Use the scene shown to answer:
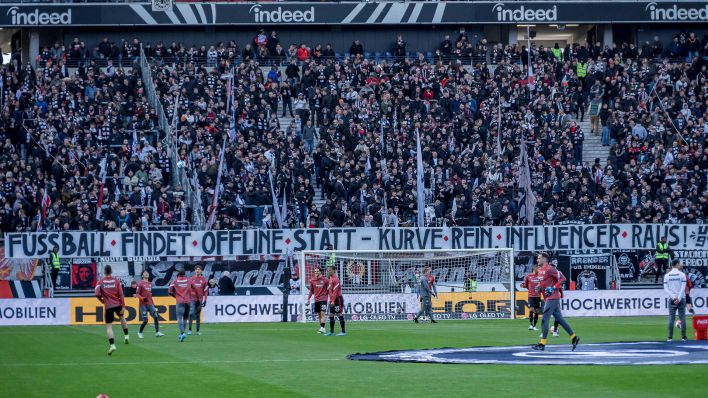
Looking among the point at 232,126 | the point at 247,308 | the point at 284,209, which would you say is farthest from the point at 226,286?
the point at 232,126

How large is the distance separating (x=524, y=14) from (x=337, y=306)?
34135mm

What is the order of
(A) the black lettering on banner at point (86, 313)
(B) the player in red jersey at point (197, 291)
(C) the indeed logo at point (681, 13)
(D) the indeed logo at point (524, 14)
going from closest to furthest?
1. (B) the player in red jersey at point (197, 291)
2. (A) the black lettering on banner at point (86, 313)
3. (D) the indeed logo at point (524, 14)
4. (C) the indeed logo at point (681, 13)

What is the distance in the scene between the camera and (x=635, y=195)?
4919cm

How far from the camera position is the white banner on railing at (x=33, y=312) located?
138 feet

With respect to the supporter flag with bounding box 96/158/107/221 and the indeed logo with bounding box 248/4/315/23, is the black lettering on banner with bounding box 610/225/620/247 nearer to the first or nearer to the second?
the supporter flag with bounding box 96/158/107/221

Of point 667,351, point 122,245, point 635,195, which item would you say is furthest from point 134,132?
point 667,351

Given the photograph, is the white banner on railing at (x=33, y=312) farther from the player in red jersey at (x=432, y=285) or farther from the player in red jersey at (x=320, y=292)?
the player in red jersey at (x=432, y=285)

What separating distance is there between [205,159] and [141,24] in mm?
15944

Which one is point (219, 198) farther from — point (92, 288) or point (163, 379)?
point (163, 379)

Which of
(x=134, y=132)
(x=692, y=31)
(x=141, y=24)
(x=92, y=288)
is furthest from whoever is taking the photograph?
(x=692, y=31)

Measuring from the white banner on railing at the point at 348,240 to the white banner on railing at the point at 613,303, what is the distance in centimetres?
226

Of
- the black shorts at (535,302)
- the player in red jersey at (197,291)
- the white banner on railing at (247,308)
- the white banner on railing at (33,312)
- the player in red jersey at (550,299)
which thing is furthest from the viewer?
the white banner on railing at (247,308)

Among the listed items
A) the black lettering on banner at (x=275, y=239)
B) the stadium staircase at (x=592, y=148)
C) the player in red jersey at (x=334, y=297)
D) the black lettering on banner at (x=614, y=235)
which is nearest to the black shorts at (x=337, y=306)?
the player in red jersey at (x=334, y=297)

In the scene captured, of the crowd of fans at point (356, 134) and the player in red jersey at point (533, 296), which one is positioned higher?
the crowd of fans at point (356, 134)
